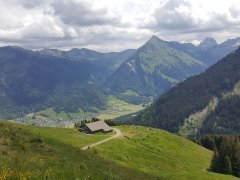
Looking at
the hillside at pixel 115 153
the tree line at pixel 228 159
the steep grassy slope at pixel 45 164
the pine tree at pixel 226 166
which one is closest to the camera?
the steep grassy slope at pixel 45 164

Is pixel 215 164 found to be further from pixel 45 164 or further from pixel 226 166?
pixel 45 164

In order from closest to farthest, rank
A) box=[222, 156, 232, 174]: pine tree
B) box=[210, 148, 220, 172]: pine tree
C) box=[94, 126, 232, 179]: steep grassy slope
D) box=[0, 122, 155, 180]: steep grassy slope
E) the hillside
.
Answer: box=[0, 122, 155, 180]: steep grassy slope < the hillside < box=[94, 126, 232, 179]: steep grassy slope < box=[222, 156, 232, 174]: pine tree < box=[210, 148, 220, 172]: pine tree

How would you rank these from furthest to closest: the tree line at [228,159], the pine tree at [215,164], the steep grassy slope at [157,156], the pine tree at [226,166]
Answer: the pine tree at [215,164] → the tree line at [228,159] → the pine tree at [226,166] → the steep grassy slope at [157,156]

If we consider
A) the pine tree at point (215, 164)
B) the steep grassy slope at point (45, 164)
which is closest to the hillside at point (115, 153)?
the steep grassy slope at point (45, 164)

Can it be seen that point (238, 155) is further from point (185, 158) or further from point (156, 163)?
point (156, 163)

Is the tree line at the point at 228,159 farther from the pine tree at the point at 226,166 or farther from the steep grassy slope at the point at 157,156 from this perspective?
the steep grassy slope at the point at 157,156

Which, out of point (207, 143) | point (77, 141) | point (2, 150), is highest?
point (2, 150)

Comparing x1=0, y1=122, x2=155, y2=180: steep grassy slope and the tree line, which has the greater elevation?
x1=0, y1=122, x2=155, y2=180: steep grassy slope

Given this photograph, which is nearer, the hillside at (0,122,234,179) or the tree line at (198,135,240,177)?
the hillside at (0,122,234,179)

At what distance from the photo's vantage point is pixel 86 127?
459 ft

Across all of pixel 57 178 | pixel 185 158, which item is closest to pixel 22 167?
pixel 57 178

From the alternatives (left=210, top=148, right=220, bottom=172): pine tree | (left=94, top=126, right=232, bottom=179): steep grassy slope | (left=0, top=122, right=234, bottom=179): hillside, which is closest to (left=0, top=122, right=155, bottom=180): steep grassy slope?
(left=0, top=122, right=234, bottom=179): hillside

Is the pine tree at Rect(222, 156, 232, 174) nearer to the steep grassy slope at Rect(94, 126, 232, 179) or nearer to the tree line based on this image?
the tree line

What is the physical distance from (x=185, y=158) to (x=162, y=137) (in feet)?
82.4
